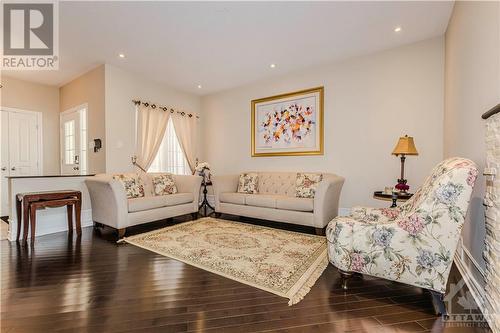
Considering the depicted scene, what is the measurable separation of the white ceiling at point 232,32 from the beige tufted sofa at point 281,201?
6.66ft

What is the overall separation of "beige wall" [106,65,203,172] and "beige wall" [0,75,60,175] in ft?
7.42

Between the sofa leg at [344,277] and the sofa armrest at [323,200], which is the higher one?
the sofa armrest at [323,200]

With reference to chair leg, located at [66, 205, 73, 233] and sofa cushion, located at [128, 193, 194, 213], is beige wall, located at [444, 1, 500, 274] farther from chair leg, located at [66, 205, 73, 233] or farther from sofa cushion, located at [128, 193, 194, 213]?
chair leg, located at [66, 205, 73, 233]

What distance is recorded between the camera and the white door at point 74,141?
4762mm

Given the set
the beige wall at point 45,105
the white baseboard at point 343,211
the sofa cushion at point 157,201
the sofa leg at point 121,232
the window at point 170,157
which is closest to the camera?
the sofa leg at point 121,232

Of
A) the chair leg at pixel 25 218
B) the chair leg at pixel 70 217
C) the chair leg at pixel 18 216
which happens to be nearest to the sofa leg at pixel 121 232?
the chair leg at pixel 70 217

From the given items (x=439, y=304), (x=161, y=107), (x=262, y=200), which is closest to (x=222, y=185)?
(x=262, y=200)

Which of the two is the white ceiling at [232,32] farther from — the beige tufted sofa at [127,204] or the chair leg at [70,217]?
the chair leg at [70,217]

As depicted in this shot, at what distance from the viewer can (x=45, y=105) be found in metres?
5.23

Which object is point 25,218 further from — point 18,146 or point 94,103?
point 18,146

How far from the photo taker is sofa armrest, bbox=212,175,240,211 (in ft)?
14.7

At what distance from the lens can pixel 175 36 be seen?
3254 mm

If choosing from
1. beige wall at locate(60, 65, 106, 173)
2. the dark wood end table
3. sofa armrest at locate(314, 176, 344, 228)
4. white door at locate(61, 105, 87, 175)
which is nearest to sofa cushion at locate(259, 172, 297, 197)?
sofa armrest at locate(314, 176, 344, 228)

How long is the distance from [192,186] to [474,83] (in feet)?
13.1
